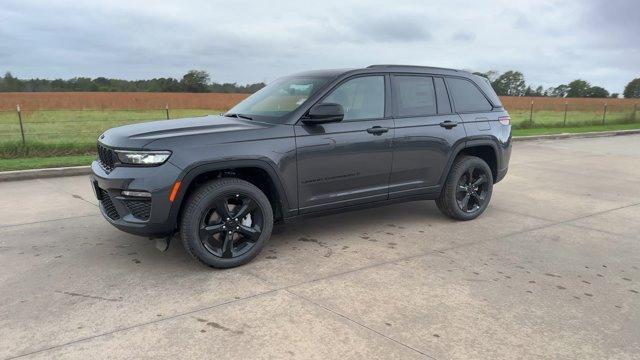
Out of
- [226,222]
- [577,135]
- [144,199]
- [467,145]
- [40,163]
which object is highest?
[467,145]

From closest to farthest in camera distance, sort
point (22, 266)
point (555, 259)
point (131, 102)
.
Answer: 1. point (22, 266)
2. point (555, 259)
3. point (131, 102)

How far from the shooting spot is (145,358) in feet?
9.87

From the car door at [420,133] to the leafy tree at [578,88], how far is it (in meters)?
60.9

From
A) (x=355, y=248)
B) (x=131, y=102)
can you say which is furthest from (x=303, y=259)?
(x=131, y=102)

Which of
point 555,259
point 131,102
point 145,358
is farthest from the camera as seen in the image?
point 131,102

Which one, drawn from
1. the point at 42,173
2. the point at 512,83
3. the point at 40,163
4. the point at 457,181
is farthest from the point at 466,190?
the point at 512,83

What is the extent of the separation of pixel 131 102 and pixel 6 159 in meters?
11.5

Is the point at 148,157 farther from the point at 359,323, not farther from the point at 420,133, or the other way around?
the point at 420,133

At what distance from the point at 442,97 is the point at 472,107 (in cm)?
51

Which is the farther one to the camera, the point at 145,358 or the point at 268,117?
the point at 268,117

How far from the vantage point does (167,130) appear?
4383 millimetres

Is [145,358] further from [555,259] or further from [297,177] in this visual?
[555,259]

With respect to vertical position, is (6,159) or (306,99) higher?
(306,99)

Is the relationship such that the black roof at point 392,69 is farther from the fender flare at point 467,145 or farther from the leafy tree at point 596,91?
the leafy tree at point 596,91
